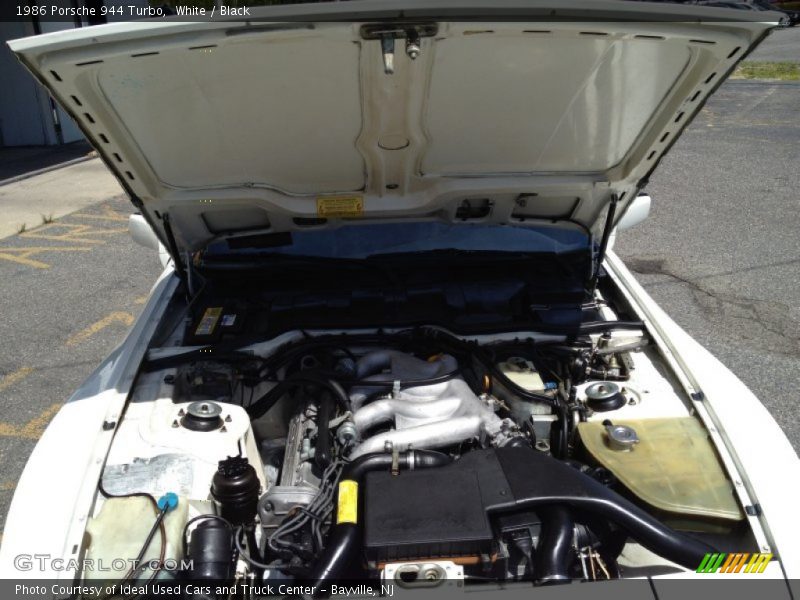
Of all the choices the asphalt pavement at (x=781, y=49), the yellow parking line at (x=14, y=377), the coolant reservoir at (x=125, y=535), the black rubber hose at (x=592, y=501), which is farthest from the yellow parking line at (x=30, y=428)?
the asphalt pavement at (x=781, y=49)

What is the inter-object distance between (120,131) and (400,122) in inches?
36.3

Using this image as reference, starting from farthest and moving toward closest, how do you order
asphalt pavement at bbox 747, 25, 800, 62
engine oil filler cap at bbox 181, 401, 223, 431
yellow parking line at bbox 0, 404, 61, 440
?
asphalt pavement at bbox 747, 25, 800, 62
yellow parking line at bbox 0, 404, 61, 440
engine oil filler cap at bbox 181, 401, 223, 431

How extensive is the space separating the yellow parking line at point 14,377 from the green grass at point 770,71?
16043 millimetres

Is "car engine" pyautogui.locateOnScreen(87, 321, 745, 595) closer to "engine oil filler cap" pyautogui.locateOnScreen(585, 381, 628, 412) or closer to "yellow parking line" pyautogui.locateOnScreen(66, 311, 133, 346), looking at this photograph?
"engine oil filler cap" pyautogui.locateOnScreen(585, 381, 628, 412)

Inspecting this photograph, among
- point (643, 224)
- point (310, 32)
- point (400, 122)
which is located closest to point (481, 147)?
point (400, 122)

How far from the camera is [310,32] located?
1636 mm

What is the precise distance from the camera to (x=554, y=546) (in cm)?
156

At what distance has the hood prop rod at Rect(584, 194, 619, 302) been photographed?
2493 millimetres

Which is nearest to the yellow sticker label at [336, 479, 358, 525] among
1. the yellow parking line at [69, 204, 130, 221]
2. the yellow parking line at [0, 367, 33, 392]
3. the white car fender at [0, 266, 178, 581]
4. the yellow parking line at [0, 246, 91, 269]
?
the white car fender at [0, 266, 178, 581]

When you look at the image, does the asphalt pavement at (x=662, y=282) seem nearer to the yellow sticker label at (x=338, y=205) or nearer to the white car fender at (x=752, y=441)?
the white car fender at (x=752, y=441)

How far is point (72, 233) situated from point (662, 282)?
5.95m

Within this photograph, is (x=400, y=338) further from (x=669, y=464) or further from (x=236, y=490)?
(x=669, y=464)

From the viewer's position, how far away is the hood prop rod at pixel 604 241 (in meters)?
2.49

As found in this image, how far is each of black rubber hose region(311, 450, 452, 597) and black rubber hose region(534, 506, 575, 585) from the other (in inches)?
14.9
